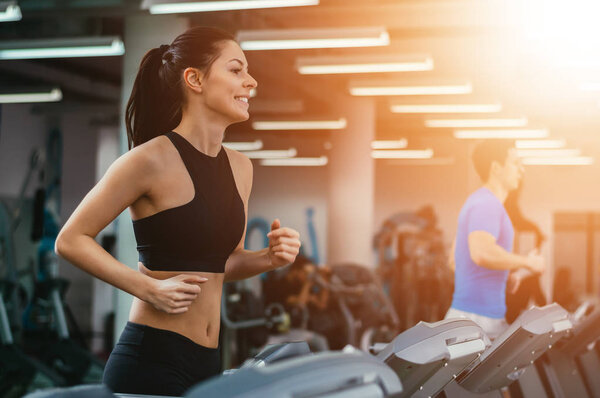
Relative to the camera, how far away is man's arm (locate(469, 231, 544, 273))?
2670 mm

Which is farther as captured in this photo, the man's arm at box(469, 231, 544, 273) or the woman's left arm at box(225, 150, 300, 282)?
the man's arm at box(469, 231, 544, 273)

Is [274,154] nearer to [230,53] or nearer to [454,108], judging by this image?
[454,108]

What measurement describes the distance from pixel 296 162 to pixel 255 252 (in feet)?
42.2

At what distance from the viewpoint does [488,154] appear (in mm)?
2908

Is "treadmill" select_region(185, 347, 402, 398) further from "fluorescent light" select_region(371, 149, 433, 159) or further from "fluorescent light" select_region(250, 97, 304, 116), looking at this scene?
"fluorescent light" select_region(371, 149, 433, 159)

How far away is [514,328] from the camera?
6.79ft

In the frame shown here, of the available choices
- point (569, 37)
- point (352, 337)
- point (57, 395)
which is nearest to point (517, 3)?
point (569, 37)

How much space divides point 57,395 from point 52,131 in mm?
9316

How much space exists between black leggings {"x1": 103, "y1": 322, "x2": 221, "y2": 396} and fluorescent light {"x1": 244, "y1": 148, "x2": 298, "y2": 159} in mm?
11576

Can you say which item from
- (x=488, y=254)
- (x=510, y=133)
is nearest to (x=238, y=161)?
(x=488, y=254)

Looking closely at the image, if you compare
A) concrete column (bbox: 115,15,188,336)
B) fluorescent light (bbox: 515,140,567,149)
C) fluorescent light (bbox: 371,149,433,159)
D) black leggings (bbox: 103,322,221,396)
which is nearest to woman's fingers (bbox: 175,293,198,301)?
black leggings (bbox: 103,322,221,396)

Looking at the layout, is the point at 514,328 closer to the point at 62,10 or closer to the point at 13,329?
→ the point at 62,10

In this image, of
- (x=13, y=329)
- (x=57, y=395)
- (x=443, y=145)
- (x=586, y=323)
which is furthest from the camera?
(x=443, y=145)

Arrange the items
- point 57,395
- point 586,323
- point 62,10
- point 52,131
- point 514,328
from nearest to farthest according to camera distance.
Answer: point 57,395 < point 514,328 < point 586,323 < point 62,10 < point 52,131
